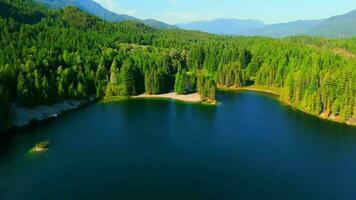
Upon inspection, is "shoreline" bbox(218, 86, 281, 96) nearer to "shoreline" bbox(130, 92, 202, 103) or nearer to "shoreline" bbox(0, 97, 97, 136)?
"shoreline" bbox(130, 92, 202, 103)

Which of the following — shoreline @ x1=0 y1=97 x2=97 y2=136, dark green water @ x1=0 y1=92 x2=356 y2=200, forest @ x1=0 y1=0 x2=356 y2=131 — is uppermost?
forest @ x1=0 y1=0 x2=356 y2=131

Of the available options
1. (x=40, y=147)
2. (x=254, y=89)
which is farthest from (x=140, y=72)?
(x=40, y=147)

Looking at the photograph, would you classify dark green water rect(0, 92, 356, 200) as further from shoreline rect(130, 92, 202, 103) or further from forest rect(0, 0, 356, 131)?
shoreline rect(130, 92, 202, 103)

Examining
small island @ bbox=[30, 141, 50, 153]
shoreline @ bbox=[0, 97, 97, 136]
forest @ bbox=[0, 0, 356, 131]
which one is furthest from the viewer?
forest @ bbox=[0, 0, 356, 131]

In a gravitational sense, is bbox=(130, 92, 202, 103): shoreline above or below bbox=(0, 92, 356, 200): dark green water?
above

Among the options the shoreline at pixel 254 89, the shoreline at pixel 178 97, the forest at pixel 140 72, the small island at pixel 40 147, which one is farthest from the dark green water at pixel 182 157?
the shoreline at pixel 254 89

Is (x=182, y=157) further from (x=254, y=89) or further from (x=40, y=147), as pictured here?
(x=254, y=89)

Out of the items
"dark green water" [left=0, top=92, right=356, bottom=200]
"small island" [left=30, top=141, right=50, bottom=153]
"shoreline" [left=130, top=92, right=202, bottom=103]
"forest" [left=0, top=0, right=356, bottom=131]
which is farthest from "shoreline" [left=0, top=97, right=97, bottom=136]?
"shoreline" [left=130, top=92, right=202, bottom=103]

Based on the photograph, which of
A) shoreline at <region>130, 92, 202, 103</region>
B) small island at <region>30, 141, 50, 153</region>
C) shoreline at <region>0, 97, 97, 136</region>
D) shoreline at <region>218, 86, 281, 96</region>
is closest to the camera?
small island at <region>30, 141, 50, 153</region>

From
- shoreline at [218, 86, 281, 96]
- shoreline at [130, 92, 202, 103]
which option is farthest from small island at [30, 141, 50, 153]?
shoreline at [218, 86, 281, 96]

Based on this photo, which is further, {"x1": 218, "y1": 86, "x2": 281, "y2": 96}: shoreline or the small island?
{"x1": 218, "y1": 86, "x2": 281, "y2": 96}: shoreline

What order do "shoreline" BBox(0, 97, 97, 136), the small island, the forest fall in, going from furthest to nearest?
the forest, "shoreline" BBox(0, 97, 97, 136), the small island
